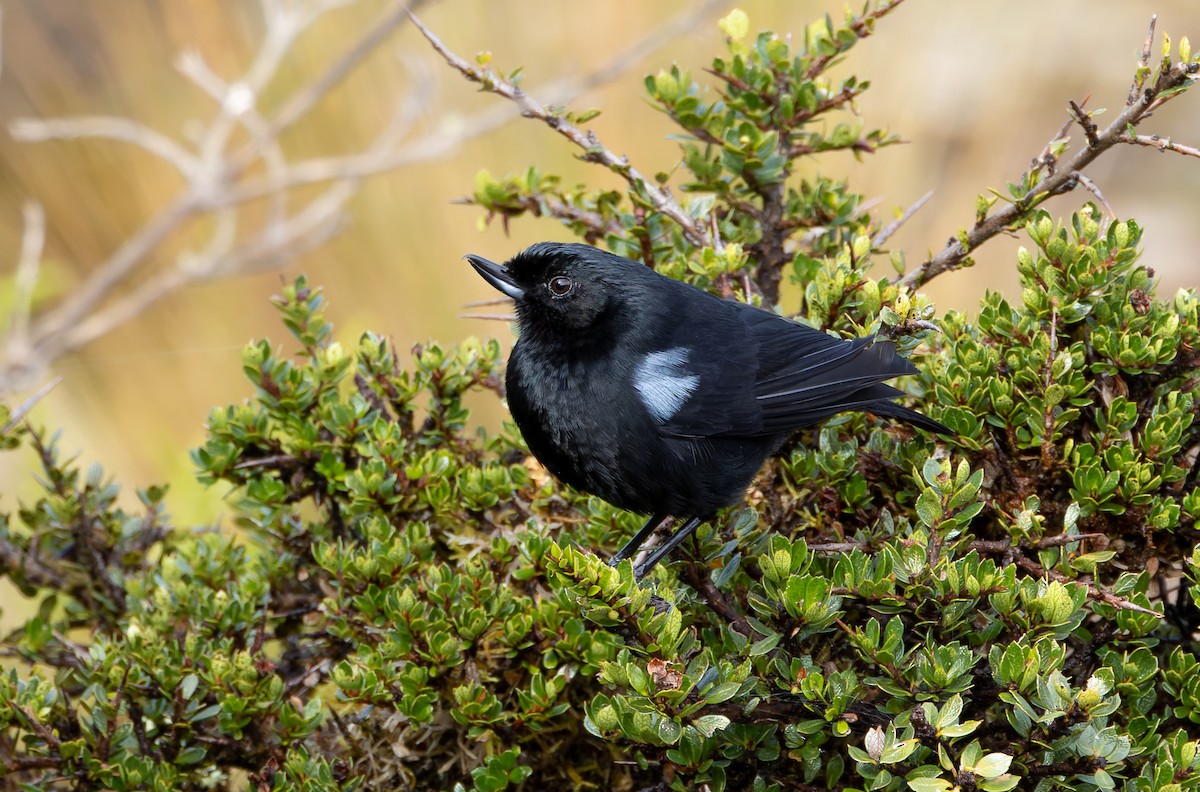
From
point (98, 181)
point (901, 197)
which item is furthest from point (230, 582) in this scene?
point (901, 197)

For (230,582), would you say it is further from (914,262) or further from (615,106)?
(914,262)

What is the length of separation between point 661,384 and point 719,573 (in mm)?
637

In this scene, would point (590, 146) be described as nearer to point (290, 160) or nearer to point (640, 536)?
point (640, 536)

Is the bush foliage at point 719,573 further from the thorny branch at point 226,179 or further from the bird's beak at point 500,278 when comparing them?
the thorny branch at point 226,179

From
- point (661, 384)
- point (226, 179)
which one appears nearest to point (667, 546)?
point (661, 384)

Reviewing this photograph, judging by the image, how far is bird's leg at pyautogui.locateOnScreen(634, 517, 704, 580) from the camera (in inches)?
92.9

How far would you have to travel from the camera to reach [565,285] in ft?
9.38

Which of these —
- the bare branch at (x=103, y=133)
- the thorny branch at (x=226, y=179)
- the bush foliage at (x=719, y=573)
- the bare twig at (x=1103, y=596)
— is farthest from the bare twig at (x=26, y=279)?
the bare twig at (x=1103, y=596)

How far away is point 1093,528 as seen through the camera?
2164 millimetres

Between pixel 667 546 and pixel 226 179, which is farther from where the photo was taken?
pixel 226 179

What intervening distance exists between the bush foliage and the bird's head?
5.8 inches

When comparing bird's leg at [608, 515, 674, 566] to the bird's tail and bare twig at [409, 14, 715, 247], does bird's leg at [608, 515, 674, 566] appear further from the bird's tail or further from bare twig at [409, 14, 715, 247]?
bare twig at [409, 14, 715, 247]

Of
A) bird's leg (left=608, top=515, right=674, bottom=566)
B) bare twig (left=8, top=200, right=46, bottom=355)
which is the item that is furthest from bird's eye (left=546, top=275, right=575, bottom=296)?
bare twig (left=8, top=200, right=46, bottom=355)

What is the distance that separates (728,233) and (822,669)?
1.24 m
